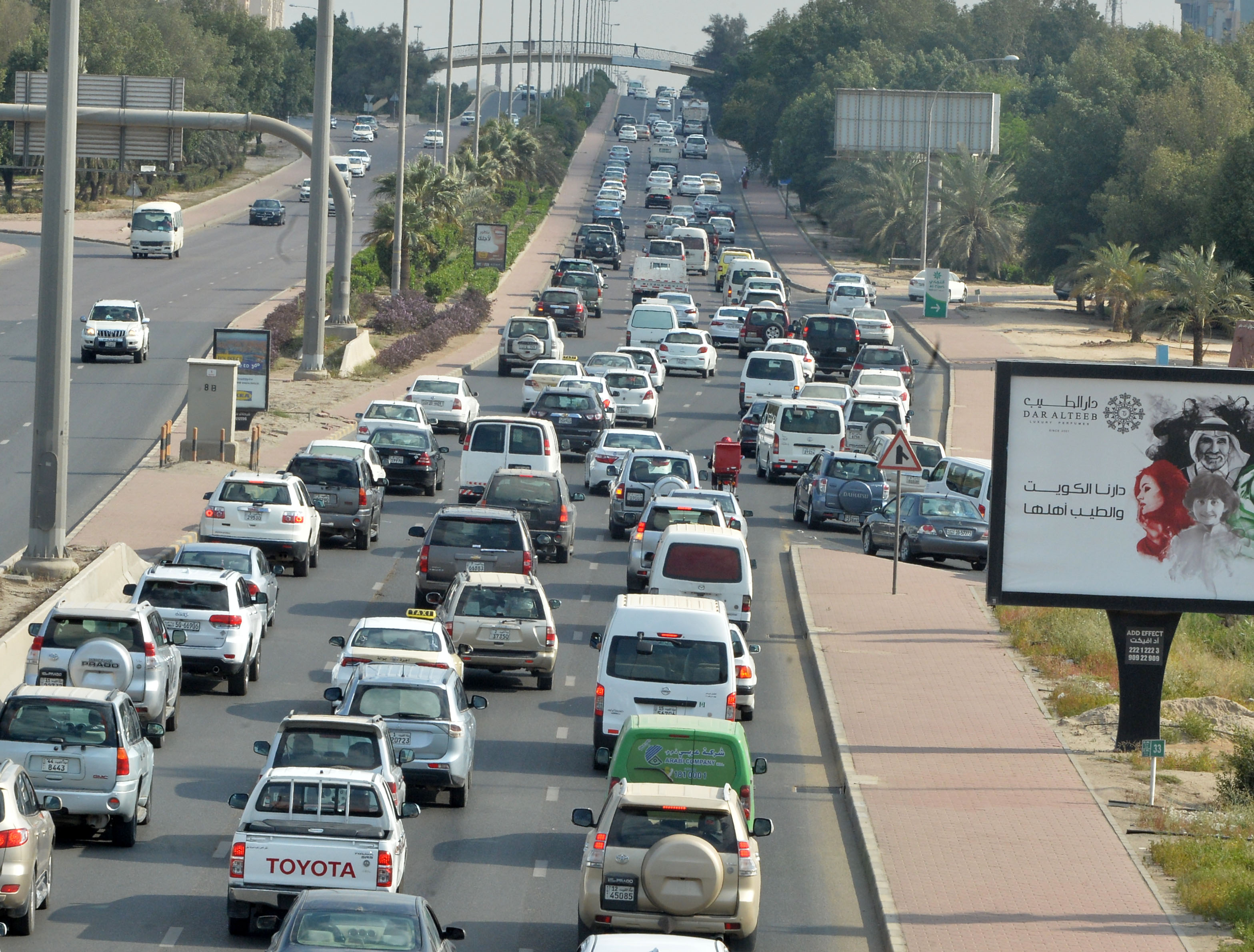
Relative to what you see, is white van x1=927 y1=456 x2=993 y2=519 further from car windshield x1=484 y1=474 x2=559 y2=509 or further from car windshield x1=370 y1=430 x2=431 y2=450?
car windshield x1=370 y1=430 x2=431 y2=450

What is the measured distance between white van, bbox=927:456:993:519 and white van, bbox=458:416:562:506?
783cm

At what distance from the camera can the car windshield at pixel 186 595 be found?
22.7 meters

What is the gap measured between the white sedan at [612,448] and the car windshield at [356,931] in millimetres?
26534

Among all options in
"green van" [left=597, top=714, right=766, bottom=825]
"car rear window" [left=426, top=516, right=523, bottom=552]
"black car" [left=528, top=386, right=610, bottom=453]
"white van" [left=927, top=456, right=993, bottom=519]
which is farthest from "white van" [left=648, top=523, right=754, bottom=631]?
"black car" [left=528, top=386, right=610, bottom=453]

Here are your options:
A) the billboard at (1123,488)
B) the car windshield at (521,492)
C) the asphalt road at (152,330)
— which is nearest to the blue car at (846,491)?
the car windshield at (521,492)

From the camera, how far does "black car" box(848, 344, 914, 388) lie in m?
53.9

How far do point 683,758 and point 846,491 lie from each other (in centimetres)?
2136

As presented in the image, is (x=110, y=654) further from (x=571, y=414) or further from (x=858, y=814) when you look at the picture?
(x=571, y=414)

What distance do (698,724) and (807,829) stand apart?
2891mm

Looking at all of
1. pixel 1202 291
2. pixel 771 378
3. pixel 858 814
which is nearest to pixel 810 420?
pixel 771 378

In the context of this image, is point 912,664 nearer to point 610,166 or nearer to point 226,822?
point 226,822

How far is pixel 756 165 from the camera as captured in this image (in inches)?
5999

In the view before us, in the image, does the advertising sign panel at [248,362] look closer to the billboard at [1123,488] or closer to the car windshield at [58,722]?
the billboard at [1123,488]

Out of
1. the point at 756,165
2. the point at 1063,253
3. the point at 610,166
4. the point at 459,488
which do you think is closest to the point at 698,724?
the point at 459,488
